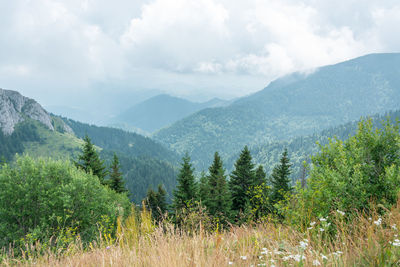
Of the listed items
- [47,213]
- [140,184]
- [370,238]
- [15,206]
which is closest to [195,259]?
[370,238]

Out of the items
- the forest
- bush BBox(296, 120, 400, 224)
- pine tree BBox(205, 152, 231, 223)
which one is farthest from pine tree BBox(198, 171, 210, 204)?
bush BBox(296, 120, 400, 224)

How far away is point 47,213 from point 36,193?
4.71 feet

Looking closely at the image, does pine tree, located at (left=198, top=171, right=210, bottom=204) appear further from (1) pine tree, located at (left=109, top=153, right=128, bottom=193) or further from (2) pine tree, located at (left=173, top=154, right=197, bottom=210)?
(1) pine tree, located at (left=109, top=153, right=128, bottom=193)

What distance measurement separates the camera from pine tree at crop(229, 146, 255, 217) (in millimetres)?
30656

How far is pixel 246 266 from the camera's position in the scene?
3057mm

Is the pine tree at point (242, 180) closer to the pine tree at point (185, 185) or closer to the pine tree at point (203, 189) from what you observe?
the pine tree at point (203, 189)

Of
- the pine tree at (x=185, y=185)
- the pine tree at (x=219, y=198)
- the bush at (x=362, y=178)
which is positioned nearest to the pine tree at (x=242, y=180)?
the pine tree at (x=219, y=198)

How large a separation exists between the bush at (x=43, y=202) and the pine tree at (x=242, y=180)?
18445 mm

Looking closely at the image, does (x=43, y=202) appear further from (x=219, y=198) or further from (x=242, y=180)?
(x=242, y=180)

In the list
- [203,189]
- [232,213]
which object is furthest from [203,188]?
[232,213]

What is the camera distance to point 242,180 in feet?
102

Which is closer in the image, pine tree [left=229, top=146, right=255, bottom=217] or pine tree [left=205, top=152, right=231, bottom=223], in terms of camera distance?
pine tree [left=205, top=152, right=231, bottom=223]

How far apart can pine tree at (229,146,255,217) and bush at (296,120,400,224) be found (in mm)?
23093

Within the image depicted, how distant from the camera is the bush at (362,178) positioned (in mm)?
5605
